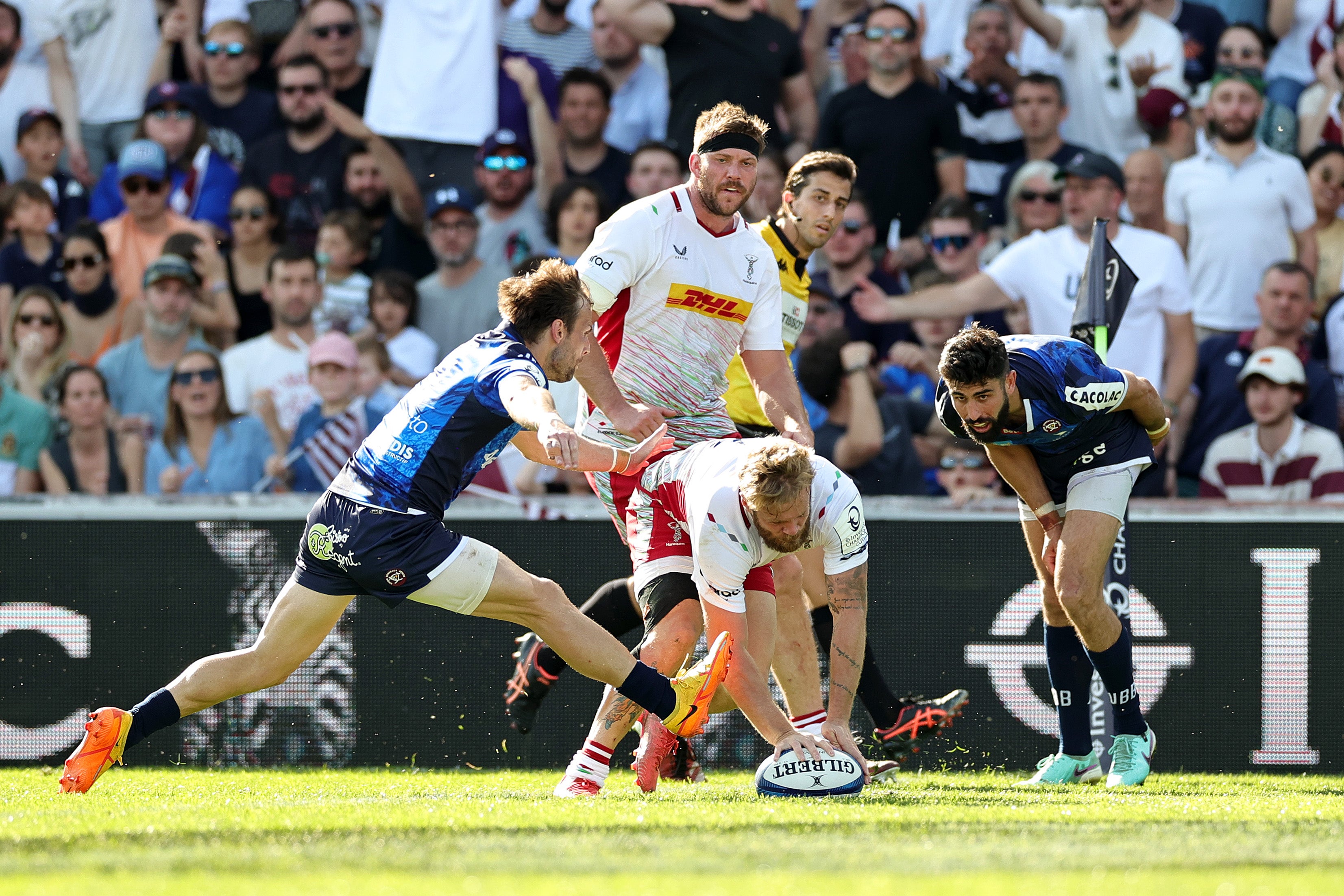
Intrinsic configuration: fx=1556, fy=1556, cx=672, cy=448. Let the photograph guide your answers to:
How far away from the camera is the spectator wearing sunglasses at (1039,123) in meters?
10.9

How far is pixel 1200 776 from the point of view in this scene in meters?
7.95

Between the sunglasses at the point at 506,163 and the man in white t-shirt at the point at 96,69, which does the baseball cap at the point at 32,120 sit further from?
the sunglasses at the point at 506,163

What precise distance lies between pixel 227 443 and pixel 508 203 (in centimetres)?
260

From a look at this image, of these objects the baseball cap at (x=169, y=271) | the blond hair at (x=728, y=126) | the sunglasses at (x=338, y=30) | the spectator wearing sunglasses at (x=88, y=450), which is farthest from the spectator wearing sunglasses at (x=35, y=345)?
the blond hair at (x=728, y=126)

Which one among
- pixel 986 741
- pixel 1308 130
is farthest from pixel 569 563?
pixel 1308 130

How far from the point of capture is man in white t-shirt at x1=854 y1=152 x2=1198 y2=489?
9781mm

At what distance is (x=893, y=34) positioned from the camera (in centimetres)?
1080

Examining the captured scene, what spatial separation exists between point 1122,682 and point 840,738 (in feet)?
5.16

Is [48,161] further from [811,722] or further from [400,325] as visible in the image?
[811,722]

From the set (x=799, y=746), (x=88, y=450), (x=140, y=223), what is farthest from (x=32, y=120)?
(x=799, y=746)

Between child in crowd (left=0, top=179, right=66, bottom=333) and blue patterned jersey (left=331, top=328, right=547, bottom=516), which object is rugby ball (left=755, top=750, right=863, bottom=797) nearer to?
blue patterned jersey (left=331, top=328, right=547, bottom=516)

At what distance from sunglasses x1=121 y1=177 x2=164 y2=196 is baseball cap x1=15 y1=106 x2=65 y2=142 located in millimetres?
1054

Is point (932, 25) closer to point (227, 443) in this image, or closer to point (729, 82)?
point (729, 82)

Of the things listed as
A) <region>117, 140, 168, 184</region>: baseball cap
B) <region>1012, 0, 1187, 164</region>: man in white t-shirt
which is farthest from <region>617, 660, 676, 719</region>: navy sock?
<region>117, 140, 168, 184</region>: baseball cap
